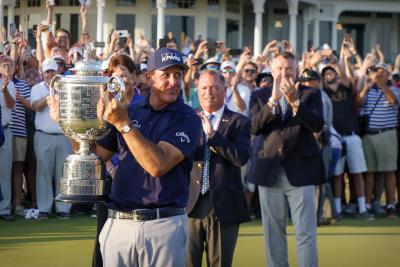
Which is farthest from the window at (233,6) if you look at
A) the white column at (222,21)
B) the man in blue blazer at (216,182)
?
the man in blue blazer at (216,182)

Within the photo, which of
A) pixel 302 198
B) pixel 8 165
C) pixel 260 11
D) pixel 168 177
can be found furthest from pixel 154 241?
pixel 260 11

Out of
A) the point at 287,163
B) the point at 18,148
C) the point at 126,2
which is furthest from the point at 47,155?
the point at 126,2

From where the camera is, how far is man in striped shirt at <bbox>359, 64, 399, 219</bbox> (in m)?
13.9

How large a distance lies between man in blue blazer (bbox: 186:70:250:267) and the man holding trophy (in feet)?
5.89

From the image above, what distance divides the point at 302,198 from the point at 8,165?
6191mm

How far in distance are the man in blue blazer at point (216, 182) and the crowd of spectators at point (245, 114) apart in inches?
182

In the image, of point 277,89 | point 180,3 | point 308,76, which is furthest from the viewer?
point 180,3

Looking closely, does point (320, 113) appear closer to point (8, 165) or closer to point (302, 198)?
point (302, 198)

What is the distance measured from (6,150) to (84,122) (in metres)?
8.21

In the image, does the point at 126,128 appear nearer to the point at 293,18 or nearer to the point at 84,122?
the point at 84,122

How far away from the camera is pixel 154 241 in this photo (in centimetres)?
501

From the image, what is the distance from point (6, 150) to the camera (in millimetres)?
12562

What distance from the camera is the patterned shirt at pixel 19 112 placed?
12.8 m

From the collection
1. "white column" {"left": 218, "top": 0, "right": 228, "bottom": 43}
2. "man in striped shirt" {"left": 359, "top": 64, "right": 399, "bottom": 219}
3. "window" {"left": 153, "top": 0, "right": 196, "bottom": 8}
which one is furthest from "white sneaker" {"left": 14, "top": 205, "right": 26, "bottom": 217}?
"white column" {"left": 218, "top": 0, "right": 228, "bottom": 43}
